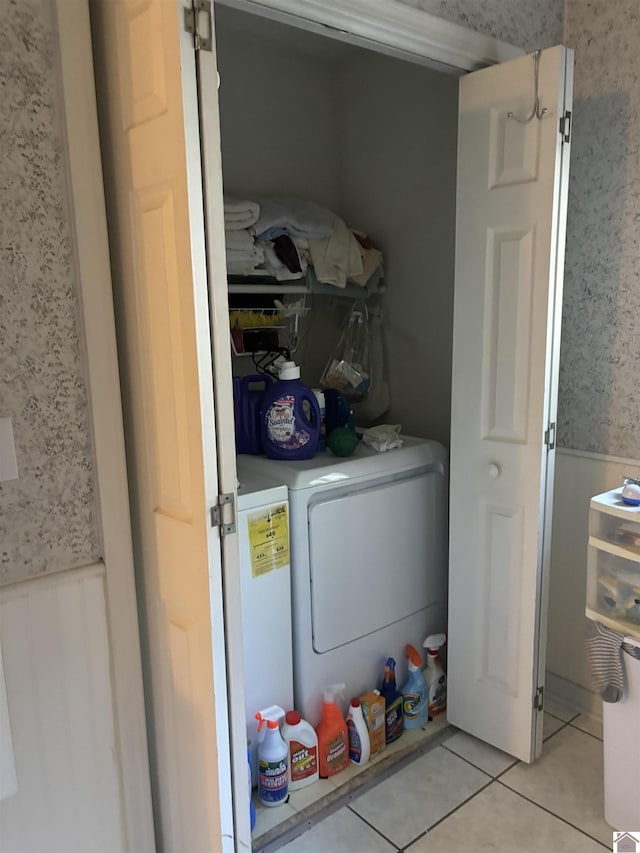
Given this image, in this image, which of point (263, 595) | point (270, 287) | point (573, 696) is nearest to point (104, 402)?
point (263, 595)

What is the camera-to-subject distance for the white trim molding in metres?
1.48

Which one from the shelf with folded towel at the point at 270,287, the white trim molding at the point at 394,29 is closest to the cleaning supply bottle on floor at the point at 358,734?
the shelf with folded towel at the point at 270,287

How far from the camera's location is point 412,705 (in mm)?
2248

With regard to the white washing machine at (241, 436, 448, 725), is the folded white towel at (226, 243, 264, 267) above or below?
above

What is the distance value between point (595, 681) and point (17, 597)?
147 centimetres

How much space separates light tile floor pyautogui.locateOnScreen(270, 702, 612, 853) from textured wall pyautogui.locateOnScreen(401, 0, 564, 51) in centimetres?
221

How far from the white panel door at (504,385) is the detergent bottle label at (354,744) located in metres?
0.39

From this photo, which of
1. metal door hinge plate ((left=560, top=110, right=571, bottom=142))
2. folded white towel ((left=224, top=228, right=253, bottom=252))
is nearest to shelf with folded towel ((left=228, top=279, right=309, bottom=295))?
folded white towel ((left=224, top=228, right=253, bottom=252))

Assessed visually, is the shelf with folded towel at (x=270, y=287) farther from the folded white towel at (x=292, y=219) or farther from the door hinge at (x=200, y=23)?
the door hinge at (x=200, y=23)

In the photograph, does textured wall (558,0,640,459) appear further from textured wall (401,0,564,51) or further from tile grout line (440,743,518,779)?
tile grout line (440,743,518,779)

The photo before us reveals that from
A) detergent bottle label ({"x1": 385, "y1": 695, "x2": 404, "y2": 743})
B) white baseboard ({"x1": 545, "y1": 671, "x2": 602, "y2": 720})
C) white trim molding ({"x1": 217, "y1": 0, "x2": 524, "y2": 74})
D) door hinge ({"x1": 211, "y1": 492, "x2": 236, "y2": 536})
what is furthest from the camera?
white baseboard ({"x1": 545, "y1": 671, "x2": 602, "y2": 720})

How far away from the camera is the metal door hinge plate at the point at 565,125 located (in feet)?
5.73

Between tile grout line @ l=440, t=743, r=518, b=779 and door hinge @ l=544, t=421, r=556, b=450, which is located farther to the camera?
tile grout line @ l=440, t=743, r=518, b=779

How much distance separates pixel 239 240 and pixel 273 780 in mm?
1730
